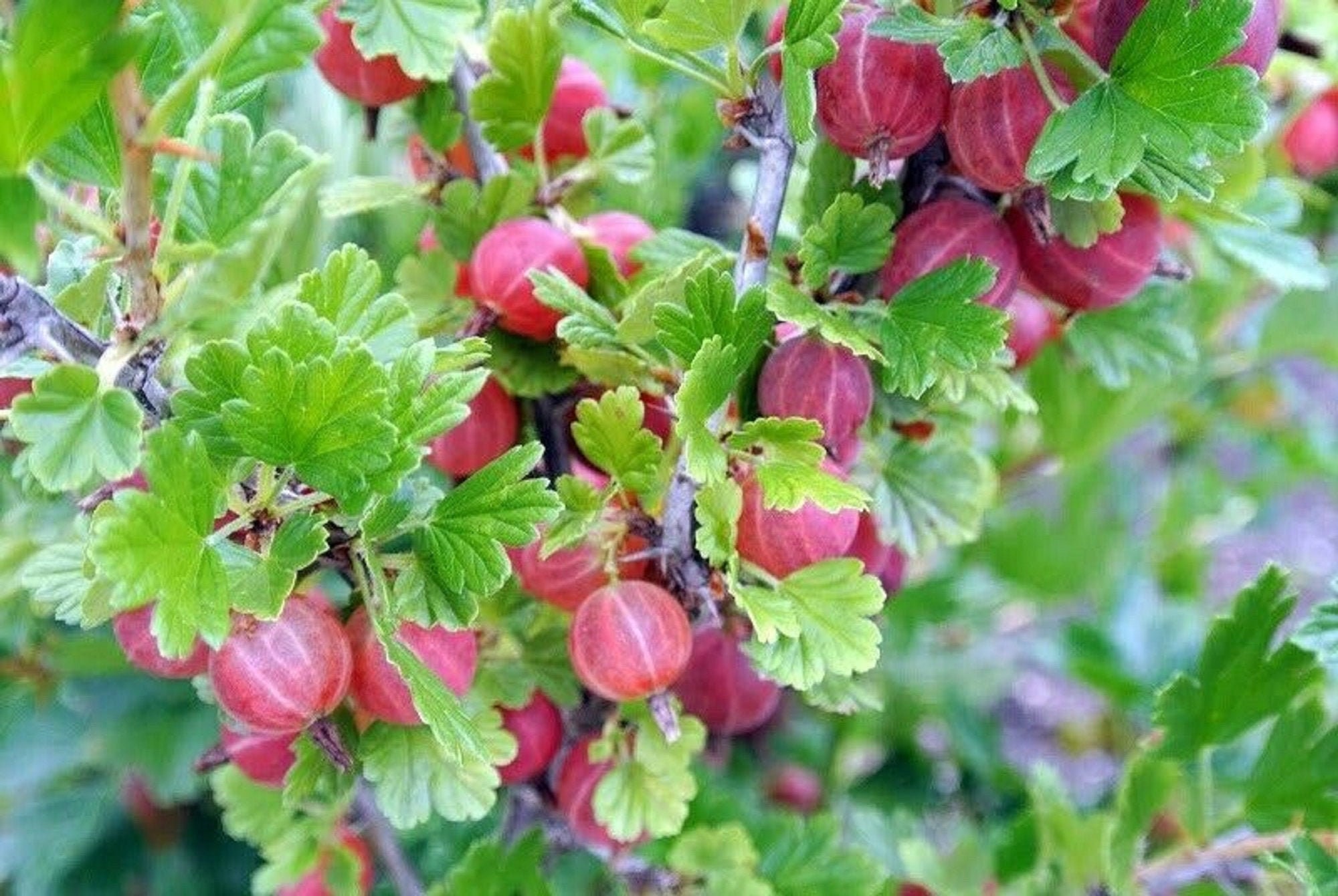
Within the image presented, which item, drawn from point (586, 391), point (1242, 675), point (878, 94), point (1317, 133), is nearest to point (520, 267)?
point (586, 391)

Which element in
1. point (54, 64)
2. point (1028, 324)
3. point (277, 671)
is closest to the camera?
point (54, 64)

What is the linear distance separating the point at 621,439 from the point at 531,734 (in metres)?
0.19

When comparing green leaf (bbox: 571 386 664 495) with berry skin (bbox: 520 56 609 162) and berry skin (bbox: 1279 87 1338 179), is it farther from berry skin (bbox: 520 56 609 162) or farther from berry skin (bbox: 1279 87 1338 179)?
berry skin (bbox: 1279 87 1338 179)

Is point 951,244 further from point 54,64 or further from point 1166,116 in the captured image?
point 54,64

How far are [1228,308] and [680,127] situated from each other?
1.75 ft

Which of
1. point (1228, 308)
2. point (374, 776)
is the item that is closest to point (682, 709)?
point (374, 776)

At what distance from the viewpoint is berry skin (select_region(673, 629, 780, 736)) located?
0.72m

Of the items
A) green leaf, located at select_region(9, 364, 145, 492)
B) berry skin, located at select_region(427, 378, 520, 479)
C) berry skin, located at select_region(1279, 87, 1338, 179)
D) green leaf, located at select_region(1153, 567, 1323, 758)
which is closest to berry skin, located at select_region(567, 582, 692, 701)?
berry skin, located at select_region(427, 378, 520, 479)

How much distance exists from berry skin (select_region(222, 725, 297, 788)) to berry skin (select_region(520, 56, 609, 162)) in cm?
35

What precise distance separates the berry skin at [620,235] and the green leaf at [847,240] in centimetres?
13

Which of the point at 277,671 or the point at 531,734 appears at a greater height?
the point at 277,671

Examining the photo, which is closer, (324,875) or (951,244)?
(951,244)

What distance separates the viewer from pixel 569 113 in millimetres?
743

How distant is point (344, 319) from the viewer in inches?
21.2
